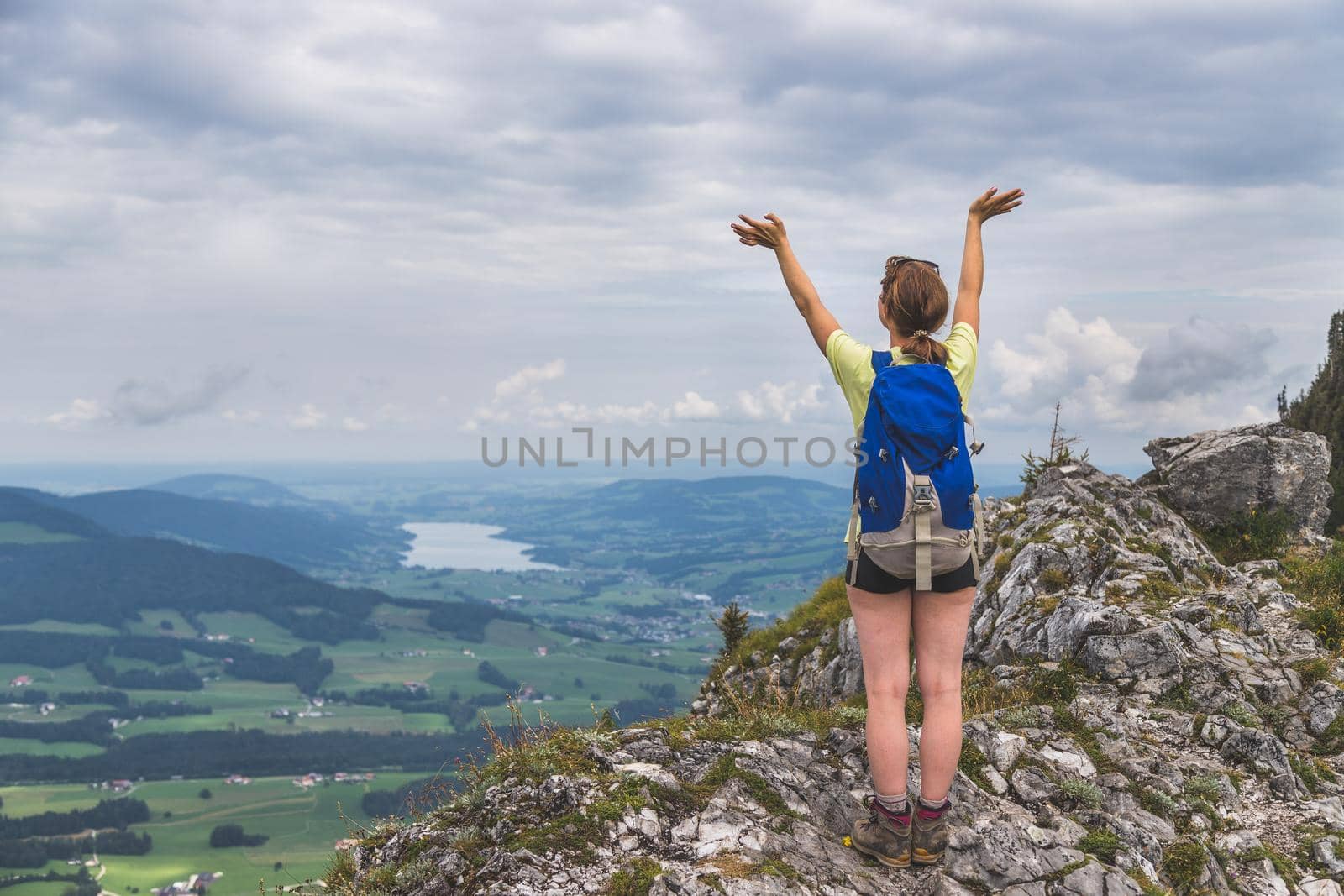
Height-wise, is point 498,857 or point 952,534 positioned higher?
point 952,534

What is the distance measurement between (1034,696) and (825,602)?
9818mm

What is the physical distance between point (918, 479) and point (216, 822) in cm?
18964

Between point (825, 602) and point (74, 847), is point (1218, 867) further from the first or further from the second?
point (74, 847)

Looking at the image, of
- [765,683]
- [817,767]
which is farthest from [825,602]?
[817,767]

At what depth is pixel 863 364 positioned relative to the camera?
233 inches

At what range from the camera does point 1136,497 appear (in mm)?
17359

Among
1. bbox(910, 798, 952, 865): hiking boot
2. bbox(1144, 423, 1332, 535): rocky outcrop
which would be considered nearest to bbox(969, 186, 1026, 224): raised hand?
bbox(910, 798, 952, 865): hiking boot

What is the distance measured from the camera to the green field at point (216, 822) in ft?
422

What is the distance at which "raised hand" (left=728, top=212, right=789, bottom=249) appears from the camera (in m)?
6.28

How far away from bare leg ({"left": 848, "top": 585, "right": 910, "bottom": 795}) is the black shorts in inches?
4.2

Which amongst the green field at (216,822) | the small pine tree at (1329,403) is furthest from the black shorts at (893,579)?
the green field at (216,822)

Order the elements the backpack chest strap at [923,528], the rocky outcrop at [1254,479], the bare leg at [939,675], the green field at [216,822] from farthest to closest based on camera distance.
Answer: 1. the green field at [216,822]
2. the rocky outcrop at [1254,479]
3. the bare leg at [939,675]
4. the backpack chest strap at [923,528]

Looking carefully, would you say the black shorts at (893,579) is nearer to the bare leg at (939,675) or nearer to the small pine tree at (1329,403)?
the bare leg at (939,675)

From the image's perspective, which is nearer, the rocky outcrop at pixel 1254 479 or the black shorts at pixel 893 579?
the black shorts at pixel 893 579
